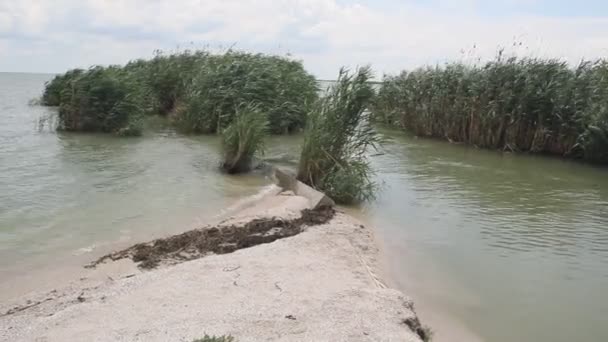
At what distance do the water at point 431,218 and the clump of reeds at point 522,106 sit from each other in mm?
1149

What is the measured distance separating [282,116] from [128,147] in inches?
258

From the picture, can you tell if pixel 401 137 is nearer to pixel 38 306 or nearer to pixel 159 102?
pixel 159 102

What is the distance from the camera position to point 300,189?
1041 centimetres

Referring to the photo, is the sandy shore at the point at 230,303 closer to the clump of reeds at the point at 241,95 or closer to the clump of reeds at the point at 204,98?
the clump of reeds at the point at 241,95

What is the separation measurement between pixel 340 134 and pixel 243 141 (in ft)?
10.5

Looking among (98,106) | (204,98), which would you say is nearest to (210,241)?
(204,98)

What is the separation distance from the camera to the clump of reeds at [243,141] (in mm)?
13094

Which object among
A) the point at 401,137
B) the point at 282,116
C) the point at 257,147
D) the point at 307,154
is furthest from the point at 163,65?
the point at 307,154

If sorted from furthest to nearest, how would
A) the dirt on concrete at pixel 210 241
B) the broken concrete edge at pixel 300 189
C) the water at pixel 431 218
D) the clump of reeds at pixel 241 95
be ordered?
the clump of reeds at pixel 241 95, the broken concrete edge at pixel 300 189, the dirt on concrete at pixel 210 241, the water at pixel 431 218

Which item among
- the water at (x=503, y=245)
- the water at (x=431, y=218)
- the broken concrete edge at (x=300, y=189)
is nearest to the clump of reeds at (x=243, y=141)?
the water at (x=431, y=218)

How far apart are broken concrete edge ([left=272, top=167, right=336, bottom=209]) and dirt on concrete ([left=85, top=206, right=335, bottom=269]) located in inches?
27.7

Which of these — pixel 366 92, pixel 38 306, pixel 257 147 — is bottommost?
pixel 38 306

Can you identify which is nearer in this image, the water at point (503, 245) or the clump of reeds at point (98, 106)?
the water at point (503, 245)

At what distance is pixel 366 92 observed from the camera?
10.9 metres
